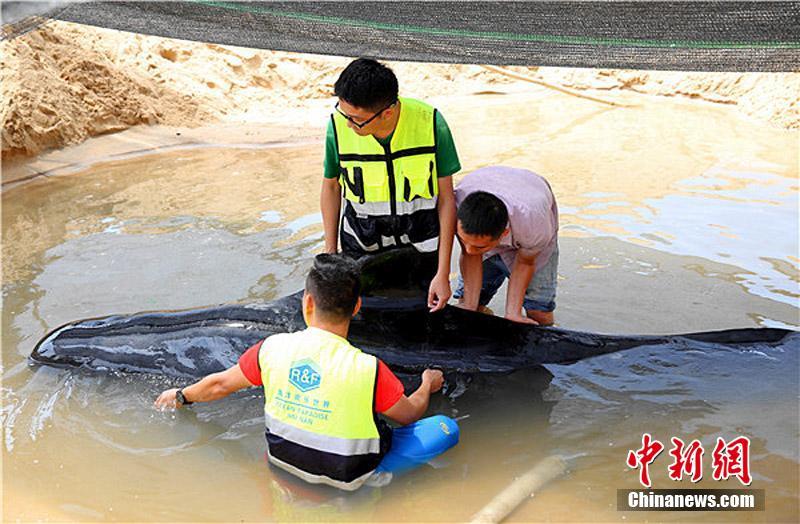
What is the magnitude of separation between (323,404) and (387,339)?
931 mm

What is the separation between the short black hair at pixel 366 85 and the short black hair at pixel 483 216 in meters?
0.59

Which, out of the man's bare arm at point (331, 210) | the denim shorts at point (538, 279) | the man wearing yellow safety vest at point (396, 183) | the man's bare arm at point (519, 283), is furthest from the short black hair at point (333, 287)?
the denim shorts at point (538, 279)

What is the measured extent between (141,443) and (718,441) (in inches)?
100

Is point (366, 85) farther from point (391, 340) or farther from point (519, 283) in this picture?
point (519, 283)

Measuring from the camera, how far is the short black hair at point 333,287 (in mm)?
2883

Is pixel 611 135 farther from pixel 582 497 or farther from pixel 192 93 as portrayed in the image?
pixel 582 497

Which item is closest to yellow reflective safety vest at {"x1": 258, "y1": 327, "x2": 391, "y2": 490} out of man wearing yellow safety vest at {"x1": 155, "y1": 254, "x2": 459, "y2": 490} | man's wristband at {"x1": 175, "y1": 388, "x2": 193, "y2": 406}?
man wearing yellow safety vest at {"x1": 155, "y1": 254, "x2": 459, "y2": 490}

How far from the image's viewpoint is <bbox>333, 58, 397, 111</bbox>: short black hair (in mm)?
3355

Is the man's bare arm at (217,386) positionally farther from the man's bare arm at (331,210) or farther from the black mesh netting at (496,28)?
the black mesh netting at (496,28)

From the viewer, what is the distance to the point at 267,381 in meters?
2.95

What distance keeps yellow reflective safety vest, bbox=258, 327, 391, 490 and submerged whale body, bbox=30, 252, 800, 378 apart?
2.45ft

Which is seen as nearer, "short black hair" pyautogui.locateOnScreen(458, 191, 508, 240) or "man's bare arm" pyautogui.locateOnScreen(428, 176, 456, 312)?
"short black hair" pyautogui.locateOnScreen(458, 191, 508, 240)

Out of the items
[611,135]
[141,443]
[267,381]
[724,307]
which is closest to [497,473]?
[267,381]

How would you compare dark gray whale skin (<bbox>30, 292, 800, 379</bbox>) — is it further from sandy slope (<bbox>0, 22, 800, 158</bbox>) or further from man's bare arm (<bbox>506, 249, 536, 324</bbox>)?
sandy slope (<bbox>0, 22, 800, 158</bbox>)
